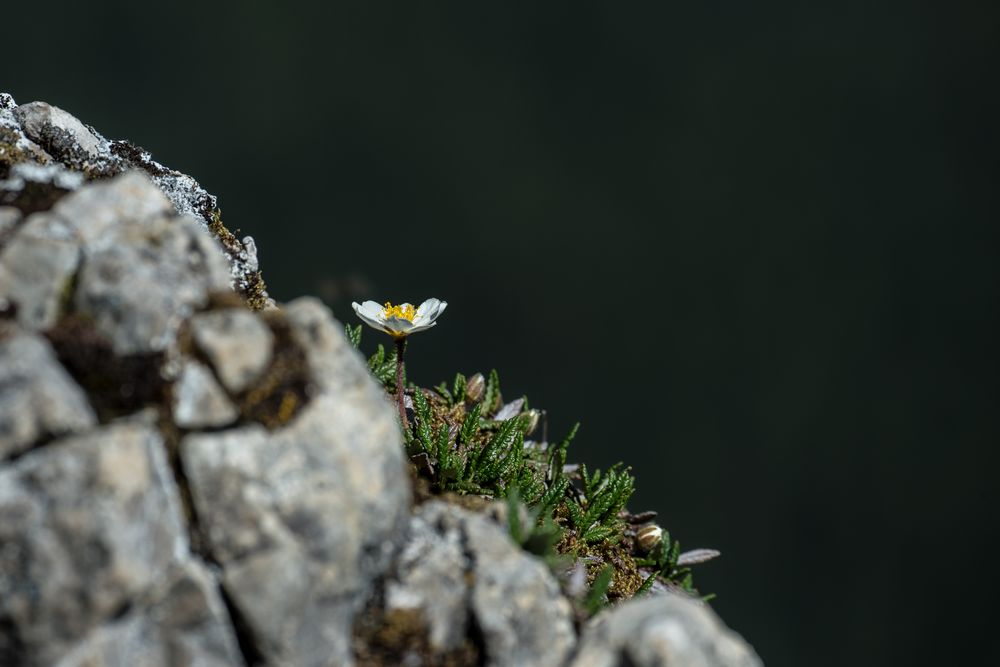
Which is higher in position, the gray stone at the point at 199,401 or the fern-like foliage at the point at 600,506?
the gray stone at the point at 199,401

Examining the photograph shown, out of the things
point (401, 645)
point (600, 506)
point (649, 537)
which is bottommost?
point (649, 537)

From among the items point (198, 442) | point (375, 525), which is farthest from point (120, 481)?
point (375, 525)

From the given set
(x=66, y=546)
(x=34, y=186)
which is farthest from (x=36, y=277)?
(x=66, y=546)

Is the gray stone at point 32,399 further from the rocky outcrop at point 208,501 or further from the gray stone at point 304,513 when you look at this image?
the gray stone at point 304,513

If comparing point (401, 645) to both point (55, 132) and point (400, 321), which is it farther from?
point (55, 132)

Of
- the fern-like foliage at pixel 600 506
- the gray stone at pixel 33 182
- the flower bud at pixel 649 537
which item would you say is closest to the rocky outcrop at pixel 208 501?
the gray stone at pixel 33 182

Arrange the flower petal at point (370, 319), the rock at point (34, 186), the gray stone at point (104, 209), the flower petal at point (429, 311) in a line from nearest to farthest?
the gray stone at point (104, 209)
the rock at point (34, 186)
the flower petal at point (370, 319)
the flower petal at point (429, 311)
